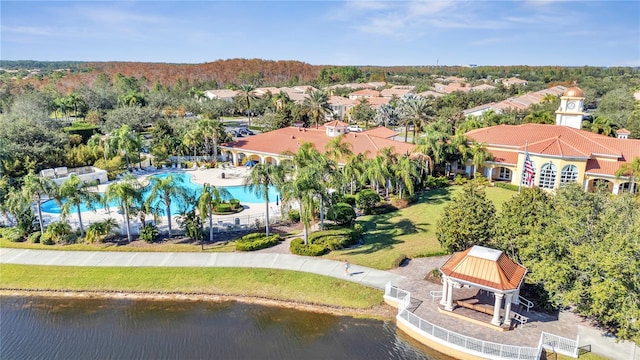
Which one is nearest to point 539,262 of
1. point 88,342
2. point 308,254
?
point 308,254

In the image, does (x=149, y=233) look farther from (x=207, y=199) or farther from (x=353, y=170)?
(x=353, y=170)

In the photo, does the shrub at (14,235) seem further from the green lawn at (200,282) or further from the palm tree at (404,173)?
the palm tree at (404,173)

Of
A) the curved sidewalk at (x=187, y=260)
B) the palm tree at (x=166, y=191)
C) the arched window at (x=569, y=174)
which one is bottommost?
the curved sidewalk at (x=187, y=260)

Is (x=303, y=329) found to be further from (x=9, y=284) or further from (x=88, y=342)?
(x=9, y=284)

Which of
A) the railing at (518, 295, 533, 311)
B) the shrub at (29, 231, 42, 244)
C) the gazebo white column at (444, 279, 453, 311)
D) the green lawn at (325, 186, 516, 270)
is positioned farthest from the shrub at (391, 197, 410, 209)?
the shrub at (29, 231, 42, 244)

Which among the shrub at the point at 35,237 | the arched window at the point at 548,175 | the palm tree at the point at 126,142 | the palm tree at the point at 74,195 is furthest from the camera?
the palm tree at the point at 126,142

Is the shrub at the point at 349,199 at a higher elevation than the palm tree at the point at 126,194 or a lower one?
lower

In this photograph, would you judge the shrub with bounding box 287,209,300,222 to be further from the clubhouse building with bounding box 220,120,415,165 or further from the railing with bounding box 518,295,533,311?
the railing with bounding box 518,295,533,311

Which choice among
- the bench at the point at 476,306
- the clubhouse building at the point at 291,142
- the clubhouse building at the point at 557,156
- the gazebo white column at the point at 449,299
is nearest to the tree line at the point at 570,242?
the bench at the point at 476,306
